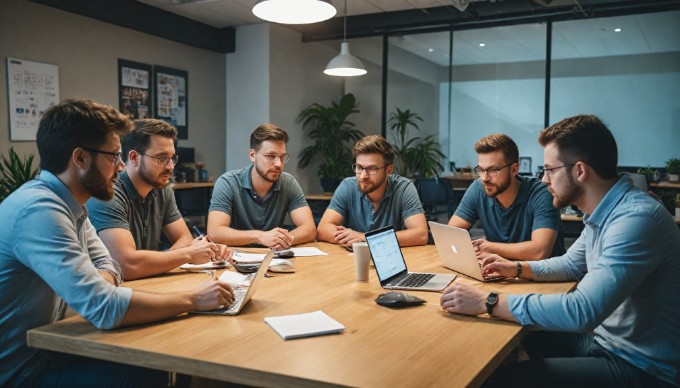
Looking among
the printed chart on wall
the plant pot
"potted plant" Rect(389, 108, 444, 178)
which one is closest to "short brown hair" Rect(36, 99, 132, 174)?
the printed chart on wall

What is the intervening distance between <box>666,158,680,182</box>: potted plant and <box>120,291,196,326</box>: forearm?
6487 mm

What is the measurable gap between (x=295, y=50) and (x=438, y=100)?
7.08ft

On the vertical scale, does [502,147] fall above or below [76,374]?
above

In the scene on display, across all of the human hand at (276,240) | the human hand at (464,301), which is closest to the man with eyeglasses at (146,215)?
the human hand at (276,240)

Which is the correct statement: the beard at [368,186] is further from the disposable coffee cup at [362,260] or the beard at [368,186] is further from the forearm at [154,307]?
the forearm at [154,307]

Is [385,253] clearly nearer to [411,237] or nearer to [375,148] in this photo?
[411,237]

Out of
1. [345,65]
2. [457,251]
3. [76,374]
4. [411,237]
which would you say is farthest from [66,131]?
[345,65]

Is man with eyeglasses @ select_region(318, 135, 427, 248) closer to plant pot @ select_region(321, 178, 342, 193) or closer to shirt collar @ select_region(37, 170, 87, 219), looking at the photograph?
shirt collar @ select_region(37, 170, 87, 219)

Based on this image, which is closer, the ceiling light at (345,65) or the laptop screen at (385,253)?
the laptop screen at (385,253)

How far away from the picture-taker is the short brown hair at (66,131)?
1588mm

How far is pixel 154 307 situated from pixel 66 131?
0.56 m

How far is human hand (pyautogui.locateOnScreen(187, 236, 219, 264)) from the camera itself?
2.23 m

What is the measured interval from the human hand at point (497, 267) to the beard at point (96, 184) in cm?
136

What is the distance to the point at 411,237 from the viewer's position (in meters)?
2.97
